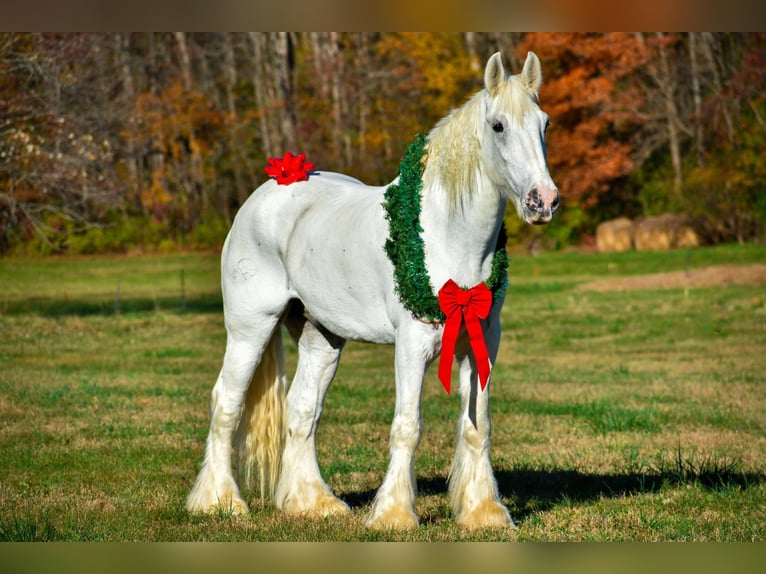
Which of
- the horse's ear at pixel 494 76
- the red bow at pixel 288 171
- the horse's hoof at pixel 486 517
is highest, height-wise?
the horse's ear at pixel 494 76

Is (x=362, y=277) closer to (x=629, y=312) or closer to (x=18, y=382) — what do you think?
(x=18, y=382)

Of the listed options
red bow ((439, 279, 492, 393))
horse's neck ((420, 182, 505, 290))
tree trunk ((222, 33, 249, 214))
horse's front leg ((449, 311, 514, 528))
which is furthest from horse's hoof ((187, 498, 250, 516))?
tree trunk ((222, 33, 249, 214))

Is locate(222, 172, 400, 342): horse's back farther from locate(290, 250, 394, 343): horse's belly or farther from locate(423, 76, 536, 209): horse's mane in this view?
locate(423, 76, 536, 209): horse's mane

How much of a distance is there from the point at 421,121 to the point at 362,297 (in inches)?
1243

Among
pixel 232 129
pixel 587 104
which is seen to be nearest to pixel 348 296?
pixel 587 104

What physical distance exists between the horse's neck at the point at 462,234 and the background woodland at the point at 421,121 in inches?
982

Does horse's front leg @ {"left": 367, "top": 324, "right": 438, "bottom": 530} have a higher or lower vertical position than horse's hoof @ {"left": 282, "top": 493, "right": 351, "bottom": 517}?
higher

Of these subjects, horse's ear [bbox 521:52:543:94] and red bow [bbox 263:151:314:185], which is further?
red bow [bbox 263:151:314:185]

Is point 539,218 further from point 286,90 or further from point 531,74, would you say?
point 286,90

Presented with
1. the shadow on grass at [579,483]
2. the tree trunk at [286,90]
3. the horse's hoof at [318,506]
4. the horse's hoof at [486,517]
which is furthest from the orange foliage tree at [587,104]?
the horse's hoof at [486,517]

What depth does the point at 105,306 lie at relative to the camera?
2353cm

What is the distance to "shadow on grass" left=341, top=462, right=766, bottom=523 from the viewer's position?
7227mm

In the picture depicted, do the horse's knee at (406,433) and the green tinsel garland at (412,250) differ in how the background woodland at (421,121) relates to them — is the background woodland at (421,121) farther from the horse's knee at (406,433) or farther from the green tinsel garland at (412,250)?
the horse's knee at (406,433)

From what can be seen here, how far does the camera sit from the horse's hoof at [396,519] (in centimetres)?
606
